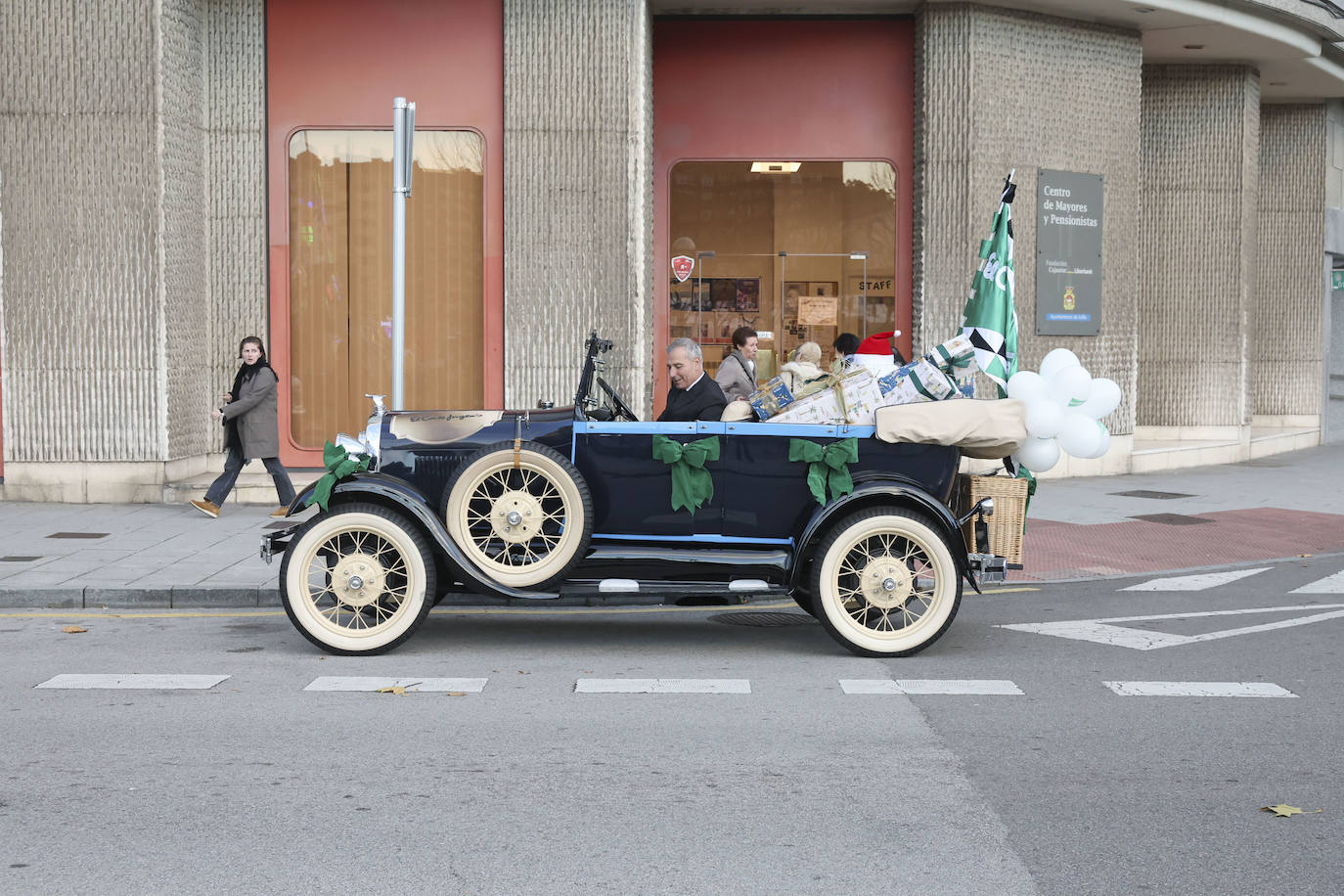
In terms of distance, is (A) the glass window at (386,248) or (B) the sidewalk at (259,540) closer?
(B) the sidewalk at (259,540)

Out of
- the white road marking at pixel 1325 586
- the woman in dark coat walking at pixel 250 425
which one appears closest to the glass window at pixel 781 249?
the woman in dark coat walking at pixel 250 425

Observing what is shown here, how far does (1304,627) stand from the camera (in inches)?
313

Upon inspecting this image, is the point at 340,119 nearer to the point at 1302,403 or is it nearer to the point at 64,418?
→ the point at 64,418

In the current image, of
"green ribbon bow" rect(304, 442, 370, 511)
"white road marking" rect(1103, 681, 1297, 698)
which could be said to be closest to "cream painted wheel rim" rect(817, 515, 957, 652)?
"white road marking" rect(1103, 681, 1297, 698)

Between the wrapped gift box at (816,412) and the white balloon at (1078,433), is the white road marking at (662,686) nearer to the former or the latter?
the wrapped gift box at (816,412)

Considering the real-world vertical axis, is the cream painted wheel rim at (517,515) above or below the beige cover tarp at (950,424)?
below

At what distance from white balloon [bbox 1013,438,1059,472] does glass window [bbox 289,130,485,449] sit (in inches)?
294

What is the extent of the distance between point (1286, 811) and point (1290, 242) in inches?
738

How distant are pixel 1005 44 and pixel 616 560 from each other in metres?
10.2

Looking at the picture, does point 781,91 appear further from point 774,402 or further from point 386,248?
point 774,402

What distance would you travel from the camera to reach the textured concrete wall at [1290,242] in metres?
21.2

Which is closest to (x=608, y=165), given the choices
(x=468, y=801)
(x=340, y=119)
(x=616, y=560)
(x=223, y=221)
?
(x=340, y=119)

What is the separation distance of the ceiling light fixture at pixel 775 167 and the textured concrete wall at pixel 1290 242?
919 centimetres

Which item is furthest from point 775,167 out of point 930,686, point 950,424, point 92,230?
point 930,686
